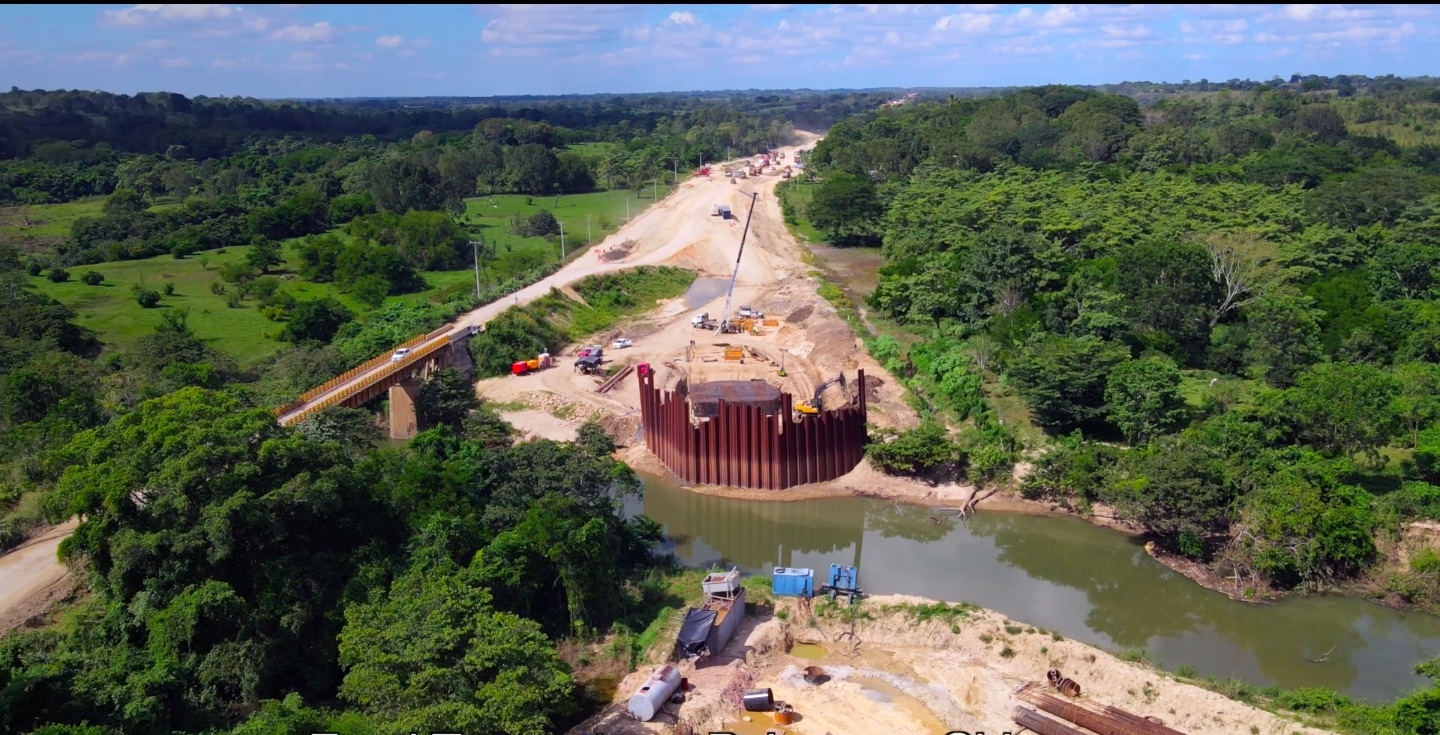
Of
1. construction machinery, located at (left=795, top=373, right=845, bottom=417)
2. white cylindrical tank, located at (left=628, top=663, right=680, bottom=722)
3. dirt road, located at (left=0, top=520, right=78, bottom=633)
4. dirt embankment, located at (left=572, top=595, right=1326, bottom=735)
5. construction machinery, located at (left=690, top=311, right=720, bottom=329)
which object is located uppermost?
construction machinery, located at (left=690, top=311, right=720, bottom=329)

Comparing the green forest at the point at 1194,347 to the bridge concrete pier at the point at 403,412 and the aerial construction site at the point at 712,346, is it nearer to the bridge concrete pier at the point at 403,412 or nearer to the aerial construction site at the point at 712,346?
the aerial construction site at the point at 712,346

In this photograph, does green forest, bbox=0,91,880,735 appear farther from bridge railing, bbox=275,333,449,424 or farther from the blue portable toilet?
the blue portable toilet

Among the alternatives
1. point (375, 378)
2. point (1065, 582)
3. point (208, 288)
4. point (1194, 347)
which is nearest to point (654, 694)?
point (1065, 582)

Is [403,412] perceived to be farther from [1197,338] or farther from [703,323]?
[1197,338]

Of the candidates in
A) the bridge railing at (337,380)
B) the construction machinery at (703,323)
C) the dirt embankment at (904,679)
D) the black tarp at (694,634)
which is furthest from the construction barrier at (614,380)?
the black tarp at (694,634)

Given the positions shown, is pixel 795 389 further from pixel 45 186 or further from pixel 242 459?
pixel 45 186

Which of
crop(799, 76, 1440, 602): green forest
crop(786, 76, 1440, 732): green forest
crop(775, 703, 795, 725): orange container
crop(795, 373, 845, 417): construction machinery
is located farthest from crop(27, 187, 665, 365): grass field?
crop(775, 703, 795, 725): orange container
